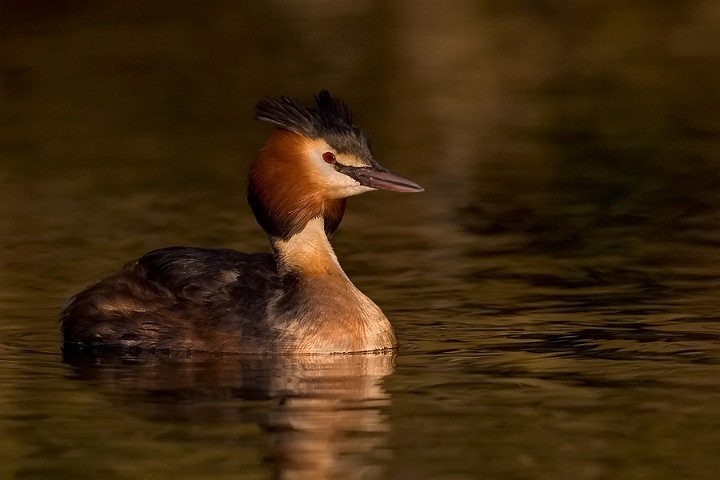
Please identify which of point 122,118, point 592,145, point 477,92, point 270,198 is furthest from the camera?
point 477,92

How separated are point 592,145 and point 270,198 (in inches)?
349

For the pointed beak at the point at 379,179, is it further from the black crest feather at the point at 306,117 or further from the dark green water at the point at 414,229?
the dark green water at the point at 414,229

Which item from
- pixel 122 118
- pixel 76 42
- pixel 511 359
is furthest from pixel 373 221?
pixel 76 42

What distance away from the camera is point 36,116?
24.4 m

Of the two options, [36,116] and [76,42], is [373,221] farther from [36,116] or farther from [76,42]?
[76,42]

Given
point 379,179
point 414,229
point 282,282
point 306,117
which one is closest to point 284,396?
point 282,282

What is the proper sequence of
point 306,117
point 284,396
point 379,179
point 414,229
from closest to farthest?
point 284,396
point 379,179
point 306,117
point 414,229

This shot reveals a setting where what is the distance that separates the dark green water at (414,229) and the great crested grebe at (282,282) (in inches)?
8.1

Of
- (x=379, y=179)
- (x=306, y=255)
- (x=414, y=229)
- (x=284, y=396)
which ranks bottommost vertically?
(x=284, y=396)

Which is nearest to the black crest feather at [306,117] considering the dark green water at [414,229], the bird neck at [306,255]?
the bird neck at [306,255]

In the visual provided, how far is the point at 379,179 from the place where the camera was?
1250cm

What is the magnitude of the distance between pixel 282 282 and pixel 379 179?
0.90 meters

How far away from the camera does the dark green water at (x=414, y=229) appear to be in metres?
10.0

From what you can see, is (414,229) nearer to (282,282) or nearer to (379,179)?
(282,282)
